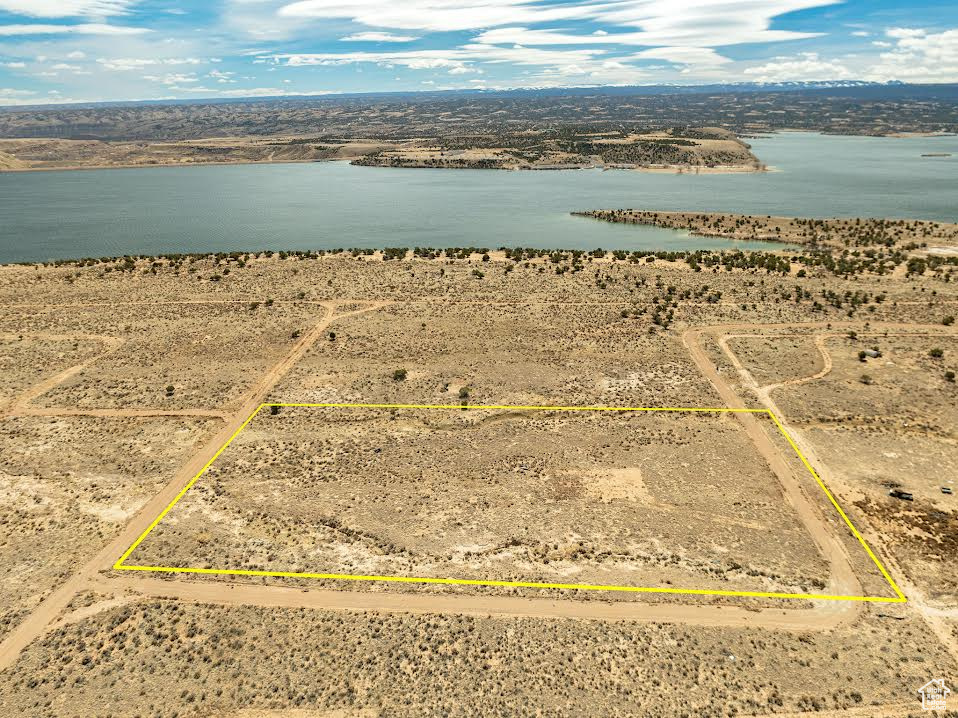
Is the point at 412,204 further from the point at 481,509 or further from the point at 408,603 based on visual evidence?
the point at 408,603

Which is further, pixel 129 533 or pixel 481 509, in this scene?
pixel 481 509

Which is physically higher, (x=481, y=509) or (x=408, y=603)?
(x=481, y=509)

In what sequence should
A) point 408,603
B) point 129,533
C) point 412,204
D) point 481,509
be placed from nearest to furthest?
point 408,603, point 129,533, point 481,509, point 412,204

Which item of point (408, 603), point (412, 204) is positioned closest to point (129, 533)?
point (408, 603)

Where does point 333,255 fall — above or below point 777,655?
above

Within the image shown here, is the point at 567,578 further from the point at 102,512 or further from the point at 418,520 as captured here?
the point at 102,512

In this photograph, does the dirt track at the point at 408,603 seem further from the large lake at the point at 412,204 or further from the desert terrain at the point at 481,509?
the large lake at the point at 412,204

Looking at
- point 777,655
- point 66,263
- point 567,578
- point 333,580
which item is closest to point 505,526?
point 567,578
